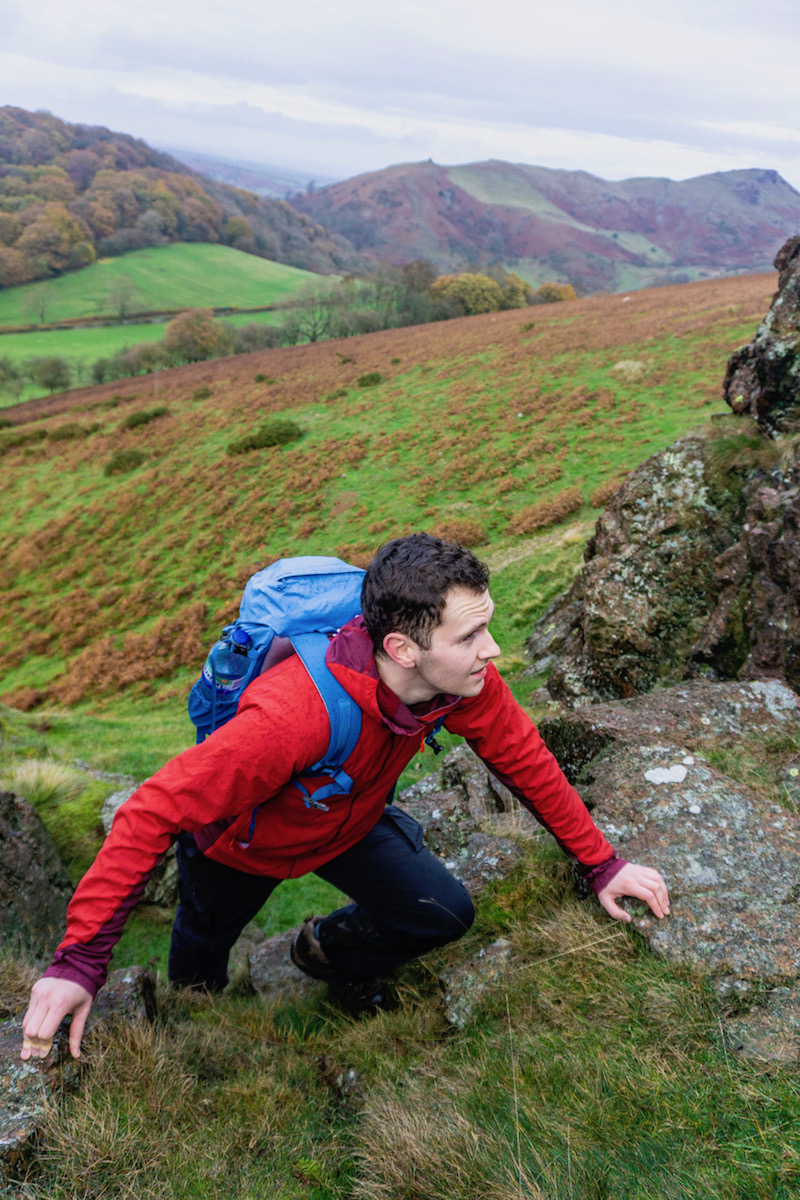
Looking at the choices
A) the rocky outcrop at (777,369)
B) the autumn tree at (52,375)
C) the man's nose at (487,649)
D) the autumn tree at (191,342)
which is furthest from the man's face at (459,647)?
the autumn tree at (52,375)

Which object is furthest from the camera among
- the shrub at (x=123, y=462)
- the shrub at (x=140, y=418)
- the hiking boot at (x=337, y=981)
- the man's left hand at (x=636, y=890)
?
the shrub at (x=140, y=418)

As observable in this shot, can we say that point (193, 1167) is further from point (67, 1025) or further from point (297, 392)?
point (297, 392)

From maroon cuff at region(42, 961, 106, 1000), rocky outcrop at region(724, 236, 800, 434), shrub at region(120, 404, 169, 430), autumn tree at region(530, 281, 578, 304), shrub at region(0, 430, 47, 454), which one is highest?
autumn tree at region(530, 281, 578, 304)

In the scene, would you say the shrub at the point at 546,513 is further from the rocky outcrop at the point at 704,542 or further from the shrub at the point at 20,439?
the shrub at the point at 20,439

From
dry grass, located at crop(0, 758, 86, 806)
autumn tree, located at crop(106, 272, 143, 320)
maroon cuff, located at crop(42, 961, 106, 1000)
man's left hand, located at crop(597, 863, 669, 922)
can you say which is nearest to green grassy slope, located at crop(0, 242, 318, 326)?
autumn tree, located at crop(106, 272, 143, 320)

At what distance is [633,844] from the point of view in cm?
336

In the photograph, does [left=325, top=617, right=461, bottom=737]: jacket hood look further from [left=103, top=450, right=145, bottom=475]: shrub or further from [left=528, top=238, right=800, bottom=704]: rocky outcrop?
[left=103, top=450, right=145, bottom=475]: shrub

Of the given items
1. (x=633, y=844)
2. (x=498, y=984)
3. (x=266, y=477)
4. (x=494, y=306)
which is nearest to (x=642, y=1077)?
(x=498, y=984)

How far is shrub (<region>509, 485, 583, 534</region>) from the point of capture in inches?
648

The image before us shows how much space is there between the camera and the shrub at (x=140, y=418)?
33.6m

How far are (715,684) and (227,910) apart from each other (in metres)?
3.61

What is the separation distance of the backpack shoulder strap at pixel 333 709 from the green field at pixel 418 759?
54.2 inches

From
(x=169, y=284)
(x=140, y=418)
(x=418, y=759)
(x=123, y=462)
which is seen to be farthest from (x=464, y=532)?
(x=169, y=284)

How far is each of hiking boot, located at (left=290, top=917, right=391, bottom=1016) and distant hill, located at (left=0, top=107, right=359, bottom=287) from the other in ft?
371
